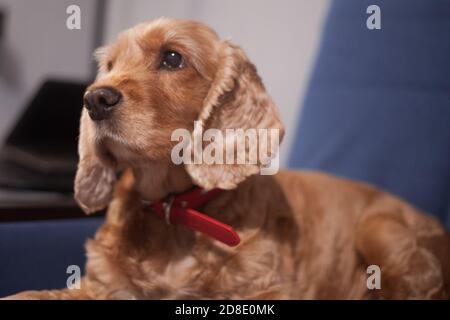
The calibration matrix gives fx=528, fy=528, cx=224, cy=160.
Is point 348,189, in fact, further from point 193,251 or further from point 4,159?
point 4,159

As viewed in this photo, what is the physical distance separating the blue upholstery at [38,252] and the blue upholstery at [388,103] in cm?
77

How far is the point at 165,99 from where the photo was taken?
3.04 ft

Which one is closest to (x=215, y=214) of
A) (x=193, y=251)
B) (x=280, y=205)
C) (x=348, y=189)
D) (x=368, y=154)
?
(x=193, y=251)

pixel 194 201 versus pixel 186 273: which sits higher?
pixel 194 201

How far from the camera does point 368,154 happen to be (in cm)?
148

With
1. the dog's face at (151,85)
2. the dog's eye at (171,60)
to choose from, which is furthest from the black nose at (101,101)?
the dog's eye at (171,60)

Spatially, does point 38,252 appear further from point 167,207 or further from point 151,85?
point 151,85

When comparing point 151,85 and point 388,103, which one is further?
point 388,103

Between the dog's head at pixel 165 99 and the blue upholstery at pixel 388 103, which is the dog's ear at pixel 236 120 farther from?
the blue upholstery at pixel 388 103

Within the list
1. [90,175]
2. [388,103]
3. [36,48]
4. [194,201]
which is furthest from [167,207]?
[388,103]

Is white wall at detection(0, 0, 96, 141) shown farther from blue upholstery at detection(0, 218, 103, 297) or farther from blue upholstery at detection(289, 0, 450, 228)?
blue upholstery at detection(289, 0, 450, 228)

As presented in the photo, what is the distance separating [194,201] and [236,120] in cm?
18

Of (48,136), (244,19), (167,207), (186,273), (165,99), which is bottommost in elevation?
(186,273)

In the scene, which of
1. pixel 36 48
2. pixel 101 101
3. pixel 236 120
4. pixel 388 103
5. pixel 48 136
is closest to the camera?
pixel 101 101
